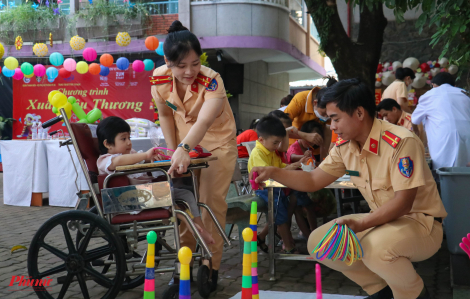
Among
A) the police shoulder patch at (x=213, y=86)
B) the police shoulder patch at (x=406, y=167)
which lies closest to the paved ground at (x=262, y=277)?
the police shoulder patch at (x=406, y=167)

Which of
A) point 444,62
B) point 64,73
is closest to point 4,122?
point 64,73

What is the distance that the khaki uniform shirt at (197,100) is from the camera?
2.98 meters

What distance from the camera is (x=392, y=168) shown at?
2246mm

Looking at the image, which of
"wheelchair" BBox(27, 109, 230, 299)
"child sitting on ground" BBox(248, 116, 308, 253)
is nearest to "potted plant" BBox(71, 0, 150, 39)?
"child sitting on ground" BBox(248, 116, 308, 253)

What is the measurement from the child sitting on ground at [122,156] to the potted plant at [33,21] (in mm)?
10782

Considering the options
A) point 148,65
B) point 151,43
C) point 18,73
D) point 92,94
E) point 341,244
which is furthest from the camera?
point 92,94

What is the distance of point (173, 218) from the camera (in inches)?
110

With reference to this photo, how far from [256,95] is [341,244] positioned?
13.8 meters

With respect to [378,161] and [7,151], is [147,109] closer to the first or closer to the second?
[7,151]

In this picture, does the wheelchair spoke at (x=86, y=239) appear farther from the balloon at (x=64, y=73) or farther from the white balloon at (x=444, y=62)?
the balloon at (x=64, y=73)

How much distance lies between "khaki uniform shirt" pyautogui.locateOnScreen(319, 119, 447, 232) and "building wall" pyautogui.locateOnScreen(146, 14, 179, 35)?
10883 mm

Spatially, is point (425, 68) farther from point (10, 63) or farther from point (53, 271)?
point (53, 271)

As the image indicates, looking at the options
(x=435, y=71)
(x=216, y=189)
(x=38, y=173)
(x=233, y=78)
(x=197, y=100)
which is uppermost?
(x=233, y=78)

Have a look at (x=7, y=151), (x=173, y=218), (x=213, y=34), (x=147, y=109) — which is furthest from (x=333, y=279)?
(x=213, y=34)
